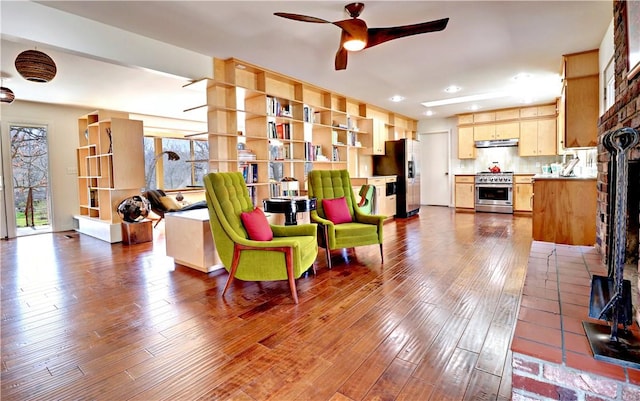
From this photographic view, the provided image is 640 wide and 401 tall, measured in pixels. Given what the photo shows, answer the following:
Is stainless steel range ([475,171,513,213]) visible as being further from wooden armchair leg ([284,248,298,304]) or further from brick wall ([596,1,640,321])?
wooden armchair leg ([284,248,298,304])

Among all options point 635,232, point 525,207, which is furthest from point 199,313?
point 525,207

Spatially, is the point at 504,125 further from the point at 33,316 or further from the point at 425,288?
the point at 33,316

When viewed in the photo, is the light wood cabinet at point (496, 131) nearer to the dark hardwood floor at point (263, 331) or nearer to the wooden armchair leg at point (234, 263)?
the dark hardwood floor at point (263, 331)

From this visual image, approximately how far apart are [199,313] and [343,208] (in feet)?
7.09

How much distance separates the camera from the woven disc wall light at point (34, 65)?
9.95ft

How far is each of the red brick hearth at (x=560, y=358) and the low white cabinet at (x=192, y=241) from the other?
2.84 m

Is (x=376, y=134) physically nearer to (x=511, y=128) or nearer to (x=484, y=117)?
(x=484, y=117)

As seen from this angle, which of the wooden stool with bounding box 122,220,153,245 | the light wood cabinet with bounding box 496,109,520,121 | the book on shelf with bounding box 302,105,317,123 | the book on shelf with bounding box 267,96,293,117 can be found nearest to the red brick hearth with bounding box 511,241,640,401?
the book on shelf with bounding box 267,96,293,117

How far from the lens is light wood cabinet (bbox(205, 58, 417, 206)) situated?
4402 mm

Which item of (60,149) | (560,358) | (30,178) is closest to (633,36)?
(560,358)

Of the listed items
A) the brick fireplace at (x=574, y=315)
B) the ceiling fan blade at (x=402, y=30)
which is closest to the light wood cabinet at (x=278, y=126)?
the ceiling fan blade at (x=402, y=30)

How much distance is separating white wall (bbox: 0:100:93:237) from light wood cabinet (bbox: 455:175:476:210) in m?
8.64

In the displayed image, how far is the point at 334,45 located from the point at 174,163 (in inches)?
235

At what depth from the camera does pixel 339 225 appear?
12.9ft
